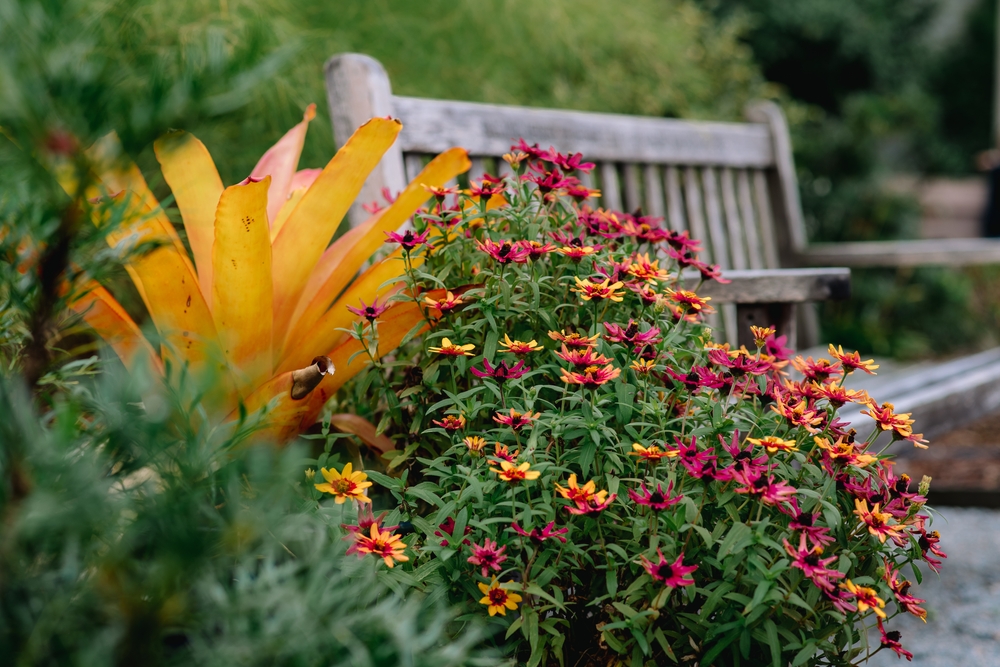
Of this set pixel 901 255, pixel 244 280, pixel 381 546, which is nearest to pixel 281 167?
pixel 244 280

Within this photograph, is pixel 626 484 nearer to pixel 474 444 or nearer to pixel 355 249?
pixel 474 444

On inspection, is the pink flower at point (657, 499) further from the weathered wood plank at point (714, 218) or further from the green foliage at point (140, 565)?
the weathered wood plank at point (714, 218)

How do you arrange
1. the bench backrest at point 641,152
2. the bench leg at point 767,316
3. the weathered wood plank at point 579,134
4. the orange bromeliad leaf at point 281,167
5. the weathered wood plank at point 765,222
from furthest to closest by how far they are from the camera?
1. the weathered wood plank at point 765,222
2. the weathered wood plank at point 579,134
3. the bench backrest at point 641,152
4. the bench leg at point 767,316
5. the orange bromeliad leaf at point 281,167

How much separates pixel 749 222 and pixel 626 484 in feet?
5.70

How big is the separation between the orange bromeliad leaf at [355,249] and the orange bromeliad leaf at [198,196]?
16 cm

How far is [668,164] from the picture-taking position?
243 cm

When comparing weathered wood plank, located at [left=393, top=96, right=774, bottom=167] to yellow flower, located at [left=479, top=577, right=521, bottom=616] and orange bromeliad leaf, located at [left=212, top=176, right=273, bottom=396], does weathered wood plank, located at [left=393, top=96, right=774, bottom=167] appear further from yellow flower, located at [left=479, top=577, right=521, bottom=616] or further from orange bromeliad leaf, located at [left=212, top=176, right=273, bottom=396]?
yellow flower, located at [left=479, top=577, right=521, bottom=616]

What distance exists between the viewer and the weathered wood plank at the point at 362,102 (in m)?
1.73

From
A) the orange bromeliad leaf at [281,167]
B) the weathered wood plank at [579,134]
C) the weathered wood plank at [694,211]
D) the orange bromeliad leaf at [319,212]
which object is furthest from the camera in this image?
the weathered wood plank at [694,211]

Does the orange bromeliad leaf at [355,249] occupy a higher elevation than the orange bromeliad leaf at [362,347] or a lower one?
higher

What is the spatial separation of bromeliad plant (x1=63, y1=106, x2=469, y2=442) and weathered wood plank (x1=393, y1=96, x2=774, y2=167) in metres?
0.34

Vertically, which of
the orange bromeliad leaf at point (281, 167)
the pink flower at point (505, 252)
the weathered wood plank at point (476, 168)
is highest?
the orange bromeliad leaf at point (281, 167)

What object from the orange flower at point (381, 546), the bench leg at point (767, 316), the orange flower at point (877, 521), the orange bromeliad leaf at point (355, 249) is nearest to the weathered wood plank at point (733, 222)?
the bench leg at point (767, 316)

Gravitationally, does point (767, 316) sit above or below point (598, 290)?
below
